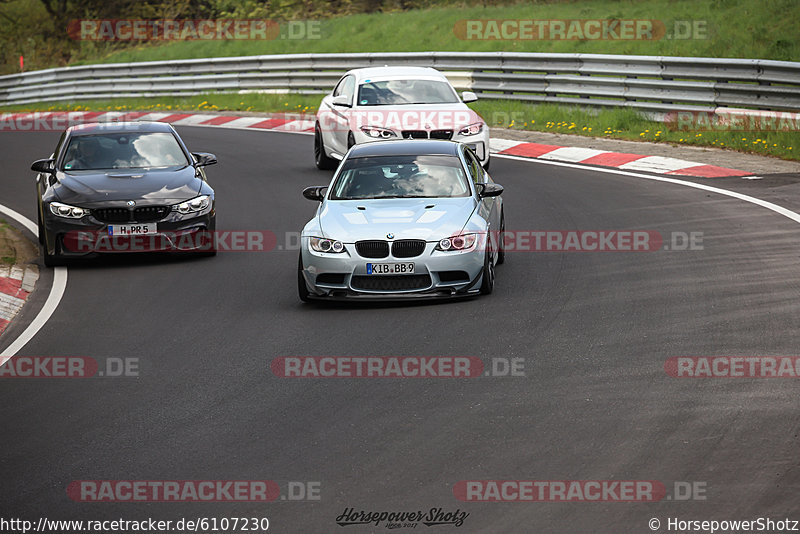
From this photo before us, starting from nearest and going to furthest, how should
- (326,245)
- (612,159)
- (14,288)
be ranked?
(326,245) → (14,288) → (612,159)

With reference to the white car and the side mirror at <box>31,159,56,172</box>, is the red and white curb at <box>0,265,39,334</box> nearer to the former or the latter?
the side mirror at <box>31,159,56,172</box>

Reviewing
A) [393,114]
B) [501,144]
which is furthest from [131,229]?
[501,144]

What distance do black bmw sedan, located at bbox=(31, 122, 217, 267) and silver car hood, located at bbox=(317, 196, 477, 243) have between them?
2.47 meters

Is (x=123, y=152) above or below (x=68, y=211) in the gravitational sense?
above

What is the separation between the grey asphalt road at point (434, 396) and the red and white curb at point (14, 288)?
1.64ft

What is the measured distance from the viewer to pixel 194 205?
13836mm

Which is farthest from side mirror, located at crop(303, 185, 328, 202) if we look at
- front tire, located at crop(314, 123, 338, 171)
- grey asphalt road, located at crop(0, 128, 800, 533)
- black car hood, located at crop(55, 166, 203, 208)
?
front tire, located at crop(314, 123, 338, 171)

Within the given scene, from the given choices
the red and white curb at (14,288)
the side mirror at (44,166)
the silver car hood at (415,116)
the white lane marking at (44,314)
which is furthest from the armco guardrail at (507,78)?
the red and white curb at (14,288)

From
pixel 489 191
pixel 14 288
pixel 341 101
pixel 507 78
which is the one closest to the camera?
pixel 489 191

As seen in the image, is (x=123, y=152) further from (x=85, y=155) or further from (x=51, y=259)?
(x=51, y=259)

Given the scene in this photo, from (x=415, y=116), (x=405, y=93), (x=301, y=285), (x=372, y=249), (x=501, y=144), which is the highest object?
(x=405, y=93)

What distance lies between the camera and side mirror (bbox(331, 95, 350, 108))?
1941cm

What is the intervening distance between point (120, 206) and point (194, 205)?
2.84 feet

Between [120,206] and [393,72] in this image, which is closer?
[120,206]
